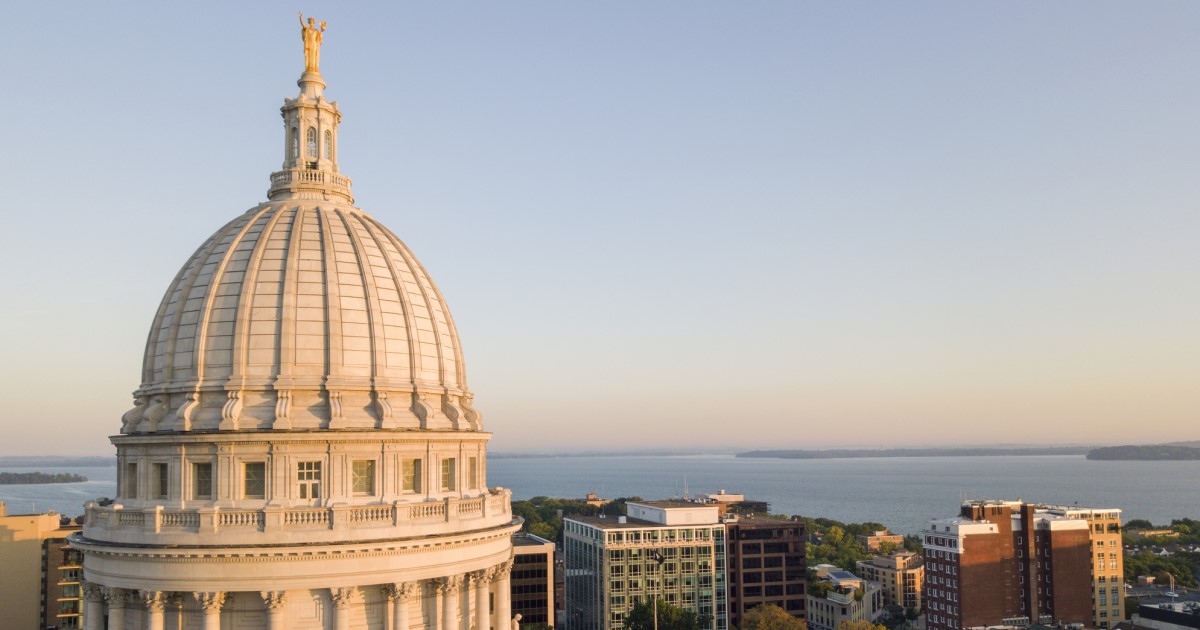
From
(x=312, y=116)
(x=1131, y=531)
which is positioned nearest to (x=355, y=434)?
(x=312, y=116)

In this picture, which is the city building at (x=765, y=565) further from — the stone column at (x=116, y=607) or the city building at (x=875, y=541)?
the stone column at (x=116, y=607)

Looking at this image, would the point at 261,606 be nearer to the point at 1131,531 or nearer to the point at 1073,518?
the point at 1073,518

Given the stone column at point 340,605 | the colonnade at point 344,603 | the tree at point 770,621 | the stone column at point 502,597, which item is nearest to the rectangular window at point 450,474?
the colonnade at point 344,603

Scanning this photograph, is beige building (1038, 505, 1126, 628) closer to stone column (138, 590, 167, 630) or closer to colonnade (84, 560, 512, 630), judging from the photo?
colonnade (84, 560, 512, 630)

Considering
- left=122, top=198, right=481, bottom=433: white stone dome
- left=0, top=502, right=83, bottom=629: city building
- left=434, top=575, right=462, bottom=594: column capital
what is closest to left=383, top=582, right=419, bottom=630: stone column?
left=434, top=575, right=462, bottom=594: column capital

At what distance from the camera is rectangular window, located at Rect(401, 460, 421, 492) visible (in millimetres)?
38969

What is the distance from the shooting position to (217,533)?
116 ft

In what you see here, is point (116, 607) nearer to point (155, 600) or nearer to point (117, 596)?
point (117, 596)

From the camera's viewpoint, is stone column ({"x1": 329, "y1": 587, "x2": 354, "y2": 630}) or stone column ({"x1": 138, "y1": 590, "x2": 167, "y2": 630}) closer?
stone column ({"x1": 138, "y1": 590, "x2": 167, "y2": 630})

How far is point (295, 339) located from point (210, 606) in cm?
1003

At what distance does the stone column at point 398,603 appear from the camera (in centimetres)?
3669

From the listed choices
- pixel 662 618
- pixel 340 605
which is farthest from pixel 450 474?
pixel 662 618

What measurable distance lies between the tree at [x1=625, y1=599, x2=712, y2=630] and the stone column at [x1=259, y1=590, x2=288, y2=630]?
206 feet

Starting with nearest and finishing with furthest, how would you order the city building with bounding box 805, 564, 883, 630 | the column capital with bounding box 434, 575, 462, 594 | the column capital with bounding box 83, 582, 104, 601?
the column capital with bounding box 83, 582, 104, 601 < the column capital with bounding box 434, 575, 462, 594 < the city building with bounding box 805, 564, 883, 630
